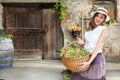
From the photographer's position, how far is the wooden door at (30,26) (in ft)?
32.3

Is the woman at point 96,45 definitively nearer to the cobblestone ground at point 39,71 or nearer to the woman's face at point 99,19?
the woman's face at point 99,19

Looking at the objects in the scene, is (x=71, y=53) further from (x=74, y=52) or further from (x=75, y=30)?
(x=75, y=30)

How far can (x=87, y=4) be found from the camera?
962 centimetres

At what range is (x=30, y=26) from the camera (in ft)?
32.4

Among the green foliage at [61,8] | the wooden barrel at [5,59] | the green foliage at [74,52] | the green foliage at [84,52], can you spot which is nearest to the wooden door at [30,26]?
the green foliage at [61,8]

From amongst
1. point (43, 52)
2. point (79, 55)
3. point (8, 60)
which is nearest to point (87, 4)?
point (43, 52)

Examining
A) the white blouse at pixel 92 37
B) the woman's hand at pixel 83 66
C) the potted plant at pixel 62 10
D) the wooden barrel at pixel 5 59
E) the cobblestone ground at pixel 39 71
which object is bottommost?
the cobblestone ground at pixel 39 71

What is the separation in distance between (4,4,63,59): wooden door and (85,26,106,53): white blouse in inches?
245

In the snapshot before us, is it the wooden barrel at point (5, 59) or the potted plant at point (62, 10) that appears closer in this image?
the wooden barrel at point (5, 59)

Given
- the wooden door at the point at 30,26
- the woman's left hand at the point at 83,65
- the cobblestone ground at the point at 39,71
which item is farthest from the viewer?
the wooden door at the point at 30,26

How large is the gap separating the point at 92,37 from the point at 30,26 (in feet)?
21.3

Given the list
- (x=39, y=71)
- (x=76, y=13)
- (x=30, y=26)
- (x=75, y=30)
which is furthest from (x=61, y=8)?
(x=39, y=71)

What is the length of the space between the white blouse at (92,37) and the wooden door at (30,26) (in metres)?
6.23

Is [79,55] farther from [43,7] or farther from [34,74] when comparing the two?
[43,7]
